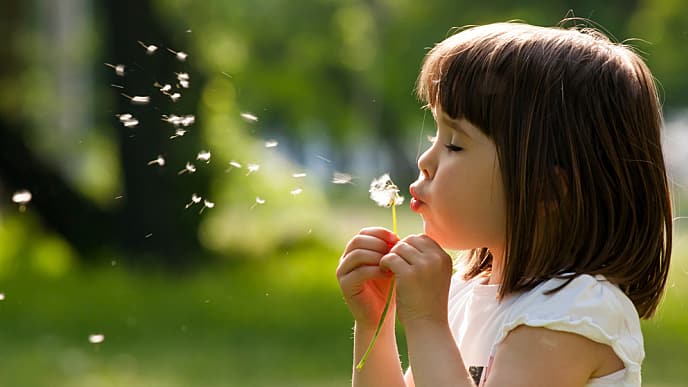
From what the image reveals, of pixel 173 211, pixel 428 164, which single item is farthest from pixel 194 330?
pixel 428 164

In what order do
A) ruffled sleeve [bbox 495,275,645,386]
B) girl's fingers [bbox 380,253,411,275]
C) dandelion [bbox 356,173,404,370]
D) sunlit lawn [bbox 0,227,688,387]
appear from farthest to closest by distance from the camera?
sunlit lawn [bbox 0,227,688,387], dandelion [bbox 356,173,404,370], girl's fingers [bbox 380,253,411,275], ruffled sleeve [bbox 495,275,645,386]

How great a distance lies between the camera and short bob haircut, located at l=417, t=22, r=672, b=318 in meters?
2.08

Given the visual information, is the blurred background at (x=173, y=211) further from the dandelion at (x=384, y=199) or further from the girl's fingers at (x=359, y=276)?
the girl's fingers at (x=359, y=276)

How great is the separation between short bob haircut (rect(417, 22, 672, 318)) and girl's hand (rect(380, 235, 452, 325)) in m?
0.12

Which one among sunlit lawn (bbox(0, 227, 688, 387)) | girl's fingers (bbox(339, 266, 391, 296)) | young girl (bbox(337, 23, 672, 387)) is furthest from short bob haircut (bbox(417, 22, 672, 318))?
sunlit lawn (bbox(0, 227, 688, 387))

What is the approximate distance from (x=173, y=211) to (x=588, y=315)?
258 inches

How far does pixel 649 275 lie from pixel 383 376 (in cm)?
54

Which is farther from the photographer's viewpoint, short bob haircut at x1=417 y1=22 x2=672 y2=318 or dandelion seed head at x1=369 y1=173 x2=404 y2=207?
dandelion seed head at x1=369 y1=173 x2=404 y2=207

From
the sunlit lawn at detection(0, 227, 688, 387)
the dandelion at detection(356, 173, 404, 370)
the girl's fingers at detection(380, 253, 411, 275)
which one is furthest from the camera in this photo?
the sunlit lawn at detection(0, 227, 688, 387)

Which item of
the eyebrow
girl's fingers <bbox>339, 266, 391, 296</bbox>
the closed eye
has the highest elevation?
the eyebrow

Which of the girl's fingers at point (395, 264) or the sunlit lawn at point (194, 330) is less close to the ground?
the girl's fingers at point (395, 264)

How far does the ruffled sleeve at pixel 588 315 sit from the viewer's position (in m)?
1.99

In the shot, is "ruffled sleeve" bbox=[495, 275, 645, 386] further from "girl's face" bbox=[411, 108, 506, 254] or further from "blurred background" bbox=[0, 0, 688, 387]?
"blurred background" bbox=[0, 0, 688, 387]

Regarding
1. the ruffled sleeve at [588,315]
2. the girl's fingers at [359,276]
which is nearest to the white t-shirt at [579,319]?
the ruffled sleeve at [588,315]
